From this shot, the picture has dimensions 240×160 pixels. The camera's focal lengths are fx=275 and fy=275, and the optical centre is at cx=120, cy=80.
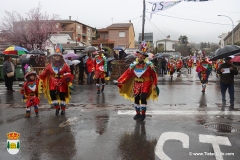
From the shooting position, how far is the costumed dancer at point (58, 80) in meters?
7.29

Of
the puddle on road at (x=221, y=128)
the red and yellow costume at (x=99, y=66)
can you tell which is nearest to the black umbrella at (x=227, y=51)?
the puddle on road at (x=221, y=128)

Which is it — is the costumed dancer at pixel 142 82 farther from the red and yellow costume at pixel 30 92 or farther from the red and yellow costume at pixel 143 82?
the red and yellow costume at pixel 30 92

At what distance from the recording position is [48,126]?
6.38 m

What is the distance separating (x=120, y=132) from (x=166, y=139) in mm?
1023

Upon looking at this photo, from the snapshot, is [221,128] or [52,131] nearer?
[52,131]

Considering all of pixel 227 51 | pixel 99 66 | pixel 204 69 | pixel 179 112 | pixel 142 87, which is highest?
pixel 227 51

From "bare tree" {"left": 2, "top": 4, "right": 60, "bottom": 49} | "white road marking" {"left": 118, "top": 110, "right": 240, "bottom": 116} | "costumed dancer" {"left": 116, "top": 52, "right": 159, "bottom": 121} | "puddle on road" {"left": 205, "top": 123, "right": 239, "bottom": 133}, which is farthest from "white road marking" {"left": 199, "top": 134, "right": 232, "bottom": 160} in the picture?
"bare tree" {"left": 2, "top": 4, "right": 60, "bottom": 49}

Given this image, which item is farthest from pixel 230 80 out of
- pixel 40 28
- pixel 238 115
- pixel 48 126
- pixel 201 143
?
pixel 40 28

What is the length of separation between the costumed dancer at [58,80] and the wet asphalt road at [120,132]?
46 centimetres

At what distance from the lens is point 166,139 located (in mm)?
5336

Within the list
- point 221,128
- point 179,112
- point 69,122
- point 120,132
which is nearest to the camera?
point 120,132

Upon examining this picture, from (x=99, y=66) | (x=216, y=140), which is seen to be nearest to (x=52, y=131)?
(x=216, y=140)

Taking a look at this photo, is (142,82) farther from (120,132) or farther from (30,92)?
(30,92)

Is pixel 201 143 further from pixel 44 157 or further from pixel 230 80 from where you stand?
pixel 230 80
